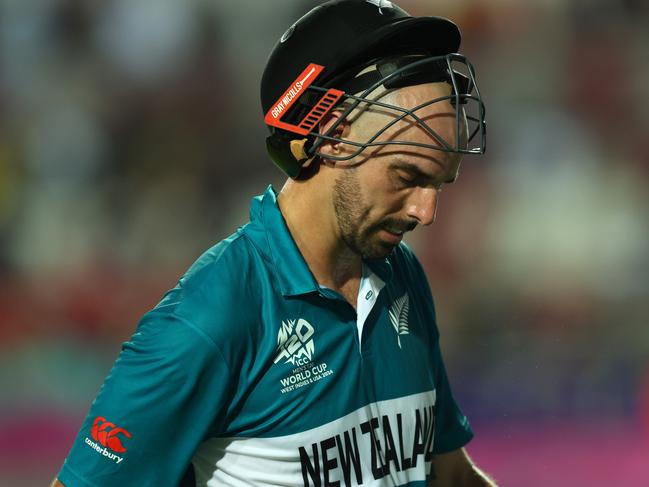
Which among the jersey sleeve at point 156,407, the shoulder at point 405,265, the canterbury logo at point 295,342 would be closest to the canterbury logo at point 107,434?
the jersey sleeve at point 156,407

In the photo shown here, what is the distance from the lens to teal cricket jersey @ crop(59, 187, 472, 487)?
1748 millimetres

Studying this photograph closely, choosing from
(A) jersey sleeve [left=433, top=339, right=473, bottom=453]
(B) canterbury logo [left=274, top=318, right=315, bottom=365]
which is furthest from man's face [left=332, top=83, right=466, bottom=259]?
(A) jersey sleeve [left=433, top=339, right=473, bottom=453]

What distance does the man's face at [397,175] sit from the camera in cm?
190

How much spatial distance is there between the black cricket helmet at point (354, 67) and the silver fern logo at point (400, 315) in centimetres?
40

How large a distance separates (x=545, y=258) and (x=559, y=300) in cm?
31

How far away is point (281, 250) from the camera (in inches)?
78.0

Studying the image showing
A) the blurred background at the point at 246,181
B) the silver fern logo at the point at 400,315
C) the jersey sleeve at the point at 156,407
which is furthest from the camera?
the blurred background at the point at 246,181

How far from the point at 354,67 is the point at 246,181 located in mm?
4306

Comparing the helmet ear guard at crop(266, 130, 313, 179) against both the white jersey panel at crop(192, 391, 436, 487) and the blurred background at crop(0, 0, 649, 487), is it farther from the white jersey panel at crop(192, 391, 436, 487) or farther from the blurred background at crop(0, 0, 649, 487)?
the blurred background at crop(0, 0, 649, 487)

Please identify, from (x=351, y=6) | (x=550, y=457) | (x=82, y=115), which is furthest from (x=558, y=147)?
(x=351, y=6)

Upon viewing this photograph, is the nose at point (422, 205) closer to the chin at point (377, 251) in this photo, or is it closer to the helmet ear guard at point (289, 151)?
the chin at point (377, 251)

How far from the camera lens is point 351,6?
1977 mm

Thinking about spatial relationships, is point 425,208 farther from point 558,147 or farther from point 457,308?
point 558,147

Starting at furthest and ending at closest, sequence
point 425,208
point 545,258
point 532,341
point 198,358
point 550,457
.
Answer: point 545,258 < point 532,341 < point 550,457 < point 425,208 < point 198,358
